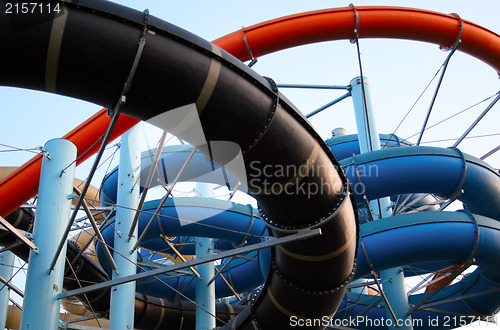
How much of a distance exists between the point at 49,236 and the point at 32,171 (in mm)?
2290

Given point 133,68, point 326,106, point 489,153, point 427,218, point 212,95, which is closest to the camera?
point 133,68

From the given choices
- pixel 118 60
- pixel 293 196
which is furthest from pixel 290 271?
pixel 118 60

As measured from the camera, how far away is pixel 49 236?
702cm

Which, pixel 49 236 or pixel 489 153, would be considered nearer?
pixel 49 236

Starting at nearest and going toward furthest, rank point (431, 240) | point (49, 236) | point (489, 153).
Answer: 1. point (49, 236)
2. point (431, 240)
3. point (489, 153)

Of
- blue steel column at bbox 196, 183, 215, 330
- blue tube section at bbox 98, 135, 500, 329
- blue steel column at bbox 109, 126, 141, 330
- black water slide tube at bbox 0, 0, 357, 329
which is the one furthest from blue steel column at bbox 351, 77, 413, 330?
blue steel column at bbox 109, 126, 141, 330

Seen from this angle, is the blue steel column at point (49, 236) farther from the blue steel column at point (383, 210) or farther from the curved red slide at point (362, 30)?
the blue steel column at point (383, 210)

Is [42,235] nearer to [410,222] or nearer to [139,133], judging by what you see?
[139,133]

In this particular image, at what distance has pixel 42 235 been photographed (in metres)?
6.99

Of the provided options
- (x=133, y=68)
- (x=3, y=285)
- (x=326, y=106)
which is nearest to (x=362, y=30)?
(x=326, y=106)

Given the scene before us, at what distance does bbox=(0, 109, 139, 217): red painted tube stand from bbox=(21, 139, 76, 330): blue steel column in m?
1.21

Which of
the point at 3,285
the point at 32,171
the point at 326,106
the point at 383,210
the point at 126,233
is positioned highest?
the point at 326,106

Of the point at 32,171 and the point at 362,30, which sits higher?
the point at 362,30

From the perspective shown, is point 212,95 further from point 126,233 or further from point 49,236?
point 126,233
